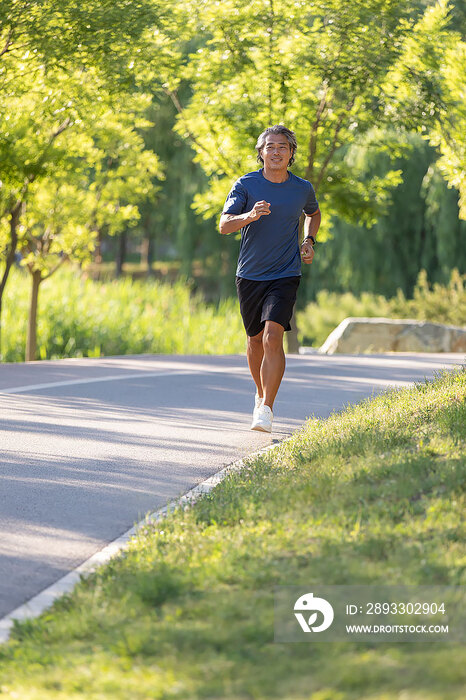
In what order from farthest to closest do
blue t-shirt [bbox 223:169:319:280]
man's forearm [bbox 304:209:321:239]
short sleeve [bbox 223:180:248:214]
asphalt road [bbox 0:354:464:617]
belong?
man's forearm [bbox 304:209:321:239] → blue t-shirt [bbox 223:169:319:280] → short sleeve [bbox 223:180:248:214] → asphalt road [bbox 0:354:464:617]

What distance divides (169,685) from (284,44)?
12484 mm

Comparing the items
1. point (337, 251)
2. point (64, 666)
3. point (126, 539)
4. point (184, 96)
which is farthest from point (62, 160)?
point (184, 96)

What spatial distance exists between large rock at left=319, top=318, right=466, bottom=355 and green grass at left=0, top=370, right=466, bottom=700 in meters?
13.0

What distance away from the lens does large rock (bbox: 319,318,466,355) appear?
61.9ft

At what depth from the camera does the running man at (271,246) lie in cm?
738

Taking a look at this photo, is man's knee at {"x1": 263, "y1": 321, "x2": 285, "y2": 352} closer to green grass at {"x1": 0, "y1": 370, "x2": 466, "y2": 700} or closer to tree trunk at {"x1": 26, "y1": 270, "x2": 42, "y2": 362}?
green grass at {"x1": 0, "y1": 370, "x2": 466, "y2": 700}

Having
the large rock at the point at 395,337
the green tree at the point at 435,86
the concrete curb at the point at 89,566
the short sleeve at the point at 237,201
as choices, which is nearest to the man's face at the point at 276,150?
the short sleeve at the point at 237,201

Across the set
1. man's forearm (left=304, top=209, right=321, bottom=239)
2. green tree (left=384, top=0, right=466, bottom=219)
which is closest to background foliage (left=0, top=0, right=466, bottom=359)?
green tree (left=384, top=0, right=466, bottom=219)

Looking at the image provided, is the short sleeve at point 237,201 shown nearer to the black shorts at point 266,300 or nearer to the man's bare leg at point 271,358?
the black shorts at point 266,300

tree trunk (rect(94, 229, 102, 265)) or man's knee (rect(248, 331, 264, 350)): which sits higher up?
tree trunk (rect(94, 229, 102, 265))

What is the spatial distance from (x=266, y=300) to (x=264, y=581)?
3.78m

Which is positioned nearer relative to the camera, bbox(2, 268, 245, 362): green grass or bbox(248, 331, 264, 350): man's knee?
bbox(248, 331, 264, 350): man's knee

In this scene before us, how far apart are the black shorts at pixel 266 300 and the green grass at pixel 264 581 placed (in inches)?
66.8

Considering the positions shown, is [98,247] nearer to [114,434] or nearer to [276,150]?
[114,434]
